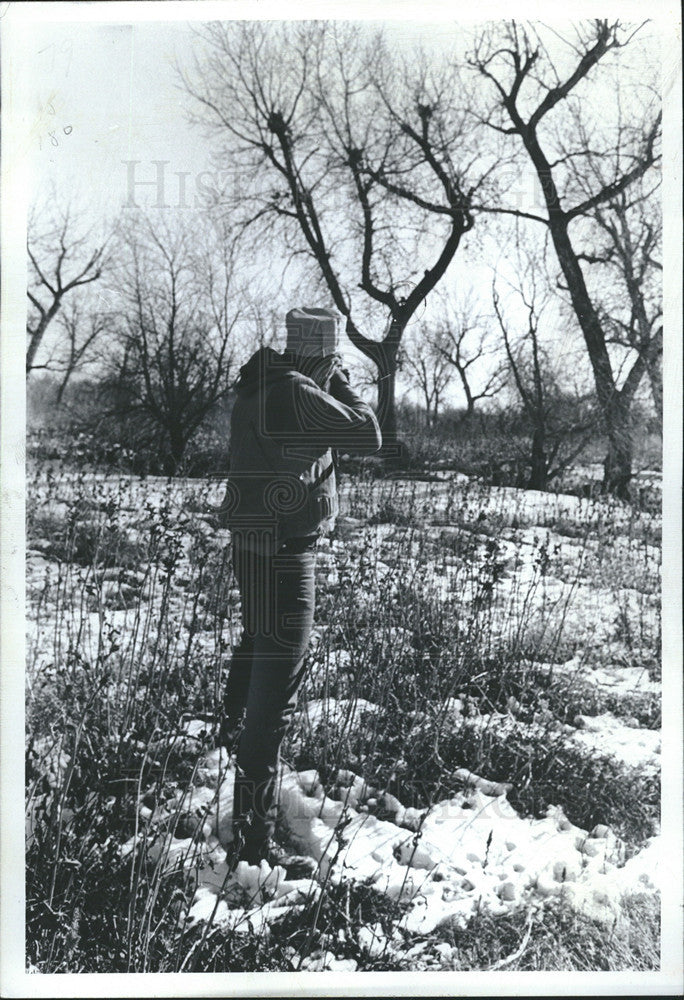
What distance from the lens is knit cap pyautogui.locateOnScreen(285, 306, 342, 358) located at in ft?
6.66

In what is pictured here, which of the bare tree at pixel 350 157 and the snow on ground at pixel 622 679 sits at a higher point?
the bare tree at pixel 350 157

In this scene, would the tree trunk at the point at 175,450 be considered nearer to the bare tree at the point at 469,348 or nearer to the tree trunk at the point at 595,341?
the bare tree at the point at 469,348

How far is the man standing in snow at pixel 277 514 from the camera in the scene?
1.97 m

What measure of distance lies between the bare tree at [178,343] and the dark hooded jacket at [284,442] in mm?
131

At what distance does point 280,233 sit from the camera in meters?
2.12

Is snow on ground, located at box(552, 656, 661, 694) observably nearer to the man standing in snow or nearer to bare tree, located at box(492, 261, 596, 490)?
bare tree, located at box(492, 261, 596, 490)

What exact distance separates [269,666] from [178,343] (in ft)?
3.18

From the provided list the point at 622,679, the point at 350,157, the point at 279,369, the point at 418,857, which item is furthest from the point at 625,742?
the point at 350,157

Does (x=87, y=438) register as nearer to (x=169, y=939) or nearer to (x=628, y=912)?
(x=169, y=939)

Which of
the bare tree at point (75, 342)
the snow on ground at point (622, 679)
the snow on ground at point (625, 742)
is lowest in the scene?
the snow on ground at point (625, 742)

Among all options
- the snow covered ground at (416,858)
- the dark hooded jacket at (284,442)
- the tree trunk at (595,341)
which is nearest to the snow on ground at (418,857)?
the snow covered ground at (416,858)

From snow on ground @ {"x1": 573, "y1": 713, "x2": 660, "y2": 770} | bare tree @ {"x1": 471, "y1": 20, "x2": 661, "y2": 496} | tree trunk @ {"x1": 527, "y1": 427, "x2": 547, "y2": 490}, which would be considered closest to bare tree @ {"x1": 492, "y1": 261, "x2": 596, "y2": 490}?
tree trunk @ {"x1": 527, "y1": 427, "x2": 547, "y2": 490}

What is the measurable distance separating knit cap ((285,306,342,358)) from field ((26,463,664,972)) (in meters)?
0.39

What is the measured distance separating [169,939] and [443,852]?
787 millimetres
